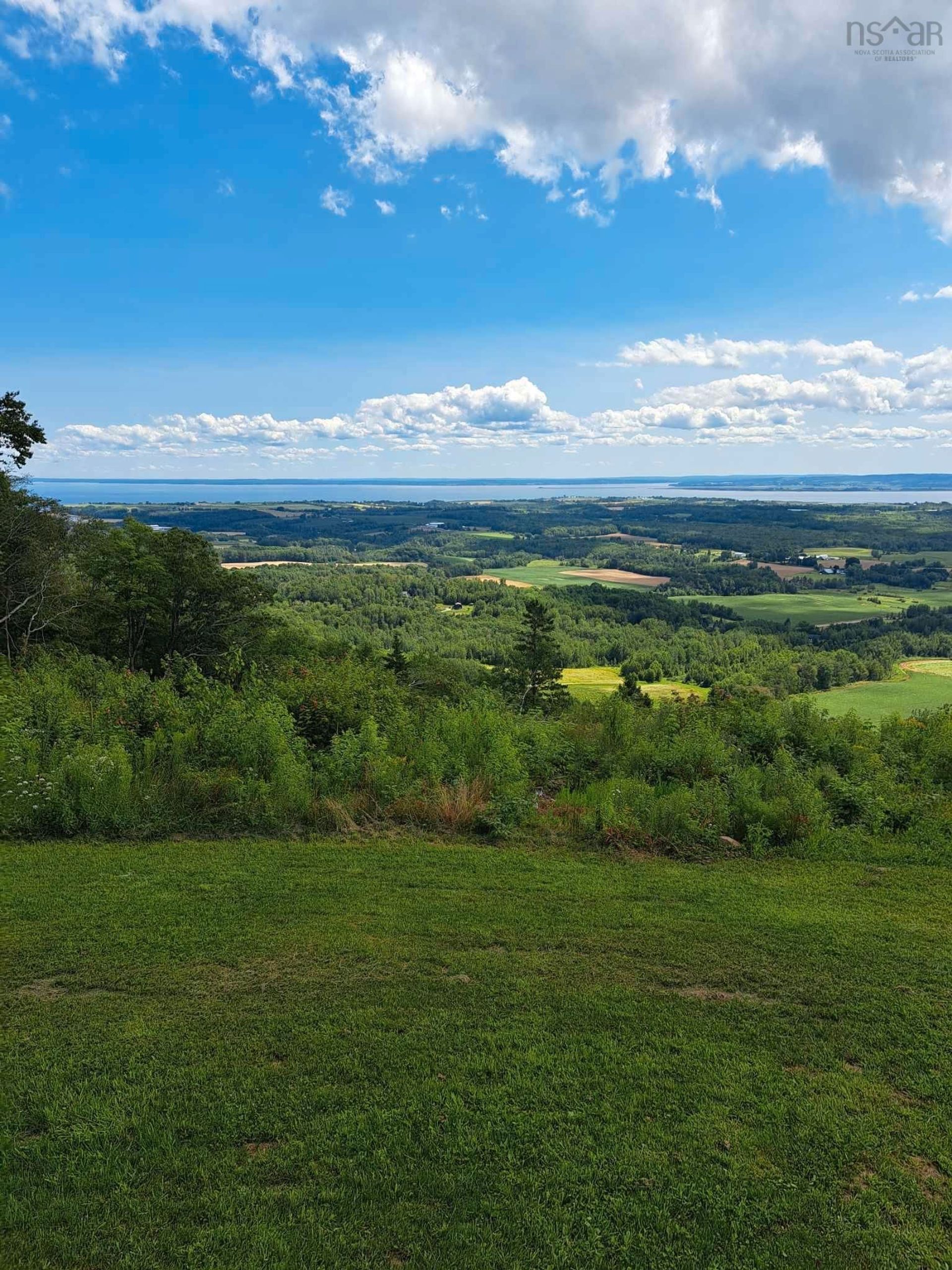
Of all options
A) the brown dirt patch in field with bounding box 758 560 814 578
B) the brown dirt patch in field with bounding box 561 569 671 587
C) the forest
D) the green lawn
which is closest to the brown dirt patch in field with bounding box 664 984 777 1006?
the green lawn

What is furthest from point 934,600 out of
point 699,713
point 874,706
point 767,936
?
point 767,936

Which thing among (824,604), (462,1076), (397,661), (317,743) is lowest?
(824,604)

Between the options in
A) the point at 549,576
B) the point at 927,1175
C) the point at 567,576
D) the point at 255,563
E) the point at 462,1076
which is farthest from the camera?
the point at 549,576

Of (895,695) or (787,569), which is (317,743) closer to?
(895,695)

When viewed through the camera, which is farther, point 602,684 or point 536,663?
point 602,684

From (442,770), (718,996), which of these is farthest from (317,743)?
(718,996)

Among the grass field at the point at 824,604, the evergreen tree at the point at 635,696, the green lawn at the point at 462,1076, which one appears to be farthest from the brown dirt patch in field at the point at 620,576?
the green lawn at the point at 462,1076

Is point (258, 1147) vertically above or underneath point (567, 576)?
above

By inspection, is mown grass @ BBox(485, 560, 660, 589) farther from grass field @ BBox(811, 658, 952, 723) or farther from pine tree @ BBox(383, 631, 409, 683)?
pine tree @ BBox(383, 631, 409, 683)

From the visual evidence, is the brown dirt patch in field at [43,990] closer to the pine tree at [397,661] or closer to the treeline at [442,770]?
the treeline at [442,770]
